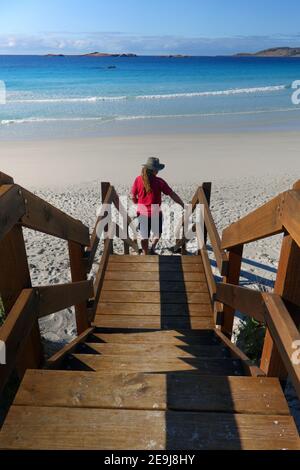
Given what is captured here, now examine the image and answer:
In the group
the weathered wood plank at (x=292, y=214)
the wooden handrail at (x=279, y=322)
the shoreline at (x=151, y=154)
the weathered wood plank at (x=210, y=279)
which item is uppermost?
the weathered wood plank at (x=292, y=214)

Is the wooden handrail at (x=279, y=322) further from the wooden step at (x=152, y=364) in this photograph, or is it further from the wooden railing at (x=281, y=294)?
the wooden step at (x=152, y=364)

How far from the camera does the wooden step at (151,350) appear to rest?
312 cm

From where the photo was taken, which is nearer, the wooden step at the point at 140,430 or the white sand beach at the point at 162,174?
the wooden step at the point at 140,430

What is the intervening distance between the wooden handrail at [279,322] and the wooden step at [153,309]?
6.18ft

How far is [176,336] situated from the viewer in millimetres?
3691

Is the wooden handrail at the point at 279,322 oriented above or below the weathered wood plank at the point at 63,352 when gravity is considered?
above

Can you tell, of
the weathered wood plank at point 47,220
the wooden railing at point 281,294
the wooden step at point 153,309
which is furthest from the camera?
the wooden step at point 153,309

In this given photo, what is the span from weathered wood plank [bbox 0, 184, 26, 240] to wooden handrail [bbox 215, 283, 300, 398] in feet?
4.32

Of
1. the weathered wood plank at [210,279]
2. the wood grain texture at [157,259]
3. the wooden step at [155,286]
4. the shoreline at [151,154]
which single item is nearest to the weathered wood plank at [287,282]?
the weathered wood plank at [210,279]

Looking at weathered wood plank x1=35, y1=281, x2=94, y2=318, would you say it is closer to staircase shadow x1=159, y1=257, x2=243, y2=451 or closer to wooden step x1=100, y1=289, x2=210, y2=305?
staircase shadow x1=159, y1=257, x2=243, y2=451

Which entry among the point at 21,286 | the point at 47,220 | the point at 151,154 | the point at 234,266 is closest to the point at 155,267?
the point at 234,266

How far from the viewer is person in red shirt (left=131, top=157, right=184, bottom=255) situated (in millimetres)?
5562
